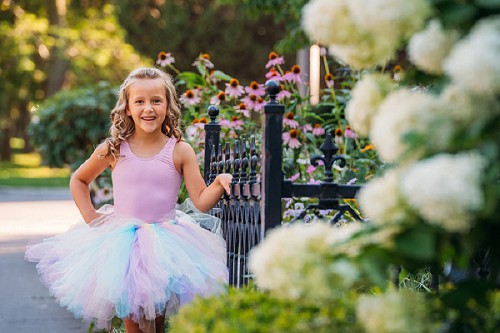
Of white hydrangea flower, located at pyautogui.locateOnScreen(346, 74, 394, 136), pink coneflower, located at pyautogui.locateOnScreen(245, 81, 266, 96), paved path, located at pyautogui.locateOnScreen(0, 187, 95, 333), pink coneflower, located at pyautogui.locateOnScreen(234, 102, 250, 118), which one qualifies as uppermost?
pink coneflower, located at pyautogui.locateOnScreen(245, 81, 266, 96)

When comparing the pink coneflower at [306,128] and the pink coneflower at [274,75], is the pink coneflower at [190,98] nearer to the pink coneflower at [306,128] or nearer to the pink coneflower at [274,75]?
the pink coneflower at [274,75]

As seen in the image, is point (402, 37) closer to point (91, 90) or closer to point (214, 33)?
point (91, 90)

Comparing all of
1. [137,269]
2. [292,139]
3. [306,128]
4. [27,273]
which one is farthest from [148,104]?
[27,273]

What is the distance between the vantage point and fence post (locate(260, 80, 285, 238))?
12.1ft

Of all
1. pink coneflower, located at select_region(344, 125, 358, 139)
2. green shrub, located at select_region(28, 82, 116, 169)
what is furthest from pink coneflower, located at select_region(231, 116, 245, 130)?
green shrub, located at select_region(28, 82, 116, 169)

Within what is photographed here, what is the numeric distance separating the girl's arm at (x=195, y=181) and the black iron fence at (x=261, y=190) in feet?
0.28

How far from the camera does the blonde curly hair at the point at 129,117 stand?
4.82 metres

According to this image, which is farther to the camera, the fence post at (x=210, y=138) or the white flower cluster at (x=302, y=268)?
the fence post at (x=210, y=138)

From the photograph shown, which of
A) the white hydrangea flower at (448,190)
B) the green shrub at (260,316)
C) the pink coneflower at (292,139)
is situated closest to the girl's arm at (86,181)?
the pink coneflower at (292,139)

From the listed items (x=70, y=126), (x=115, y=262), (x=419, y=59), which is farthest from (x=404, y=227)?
(x=70, y=126)

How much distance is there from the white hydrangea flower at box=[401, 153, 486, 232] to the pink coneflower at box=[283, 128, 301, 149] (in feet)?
14.1

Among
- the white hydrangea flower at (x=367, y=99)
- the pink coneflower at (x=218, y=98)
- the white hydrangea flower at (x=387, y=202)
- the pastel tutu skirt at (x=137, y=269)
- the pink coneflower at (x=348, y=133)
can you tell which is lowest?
the pastel tutu skirt at (x=137, y=269)

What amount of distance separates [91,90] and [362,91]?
877cm

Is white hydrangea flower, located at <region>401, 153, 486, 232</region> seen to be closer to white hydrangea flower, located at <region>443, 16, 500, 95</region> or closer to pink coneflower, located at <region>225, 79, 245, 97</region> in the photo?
white hydrangea flower, located at <region>443, 16, 500, 95</region>
